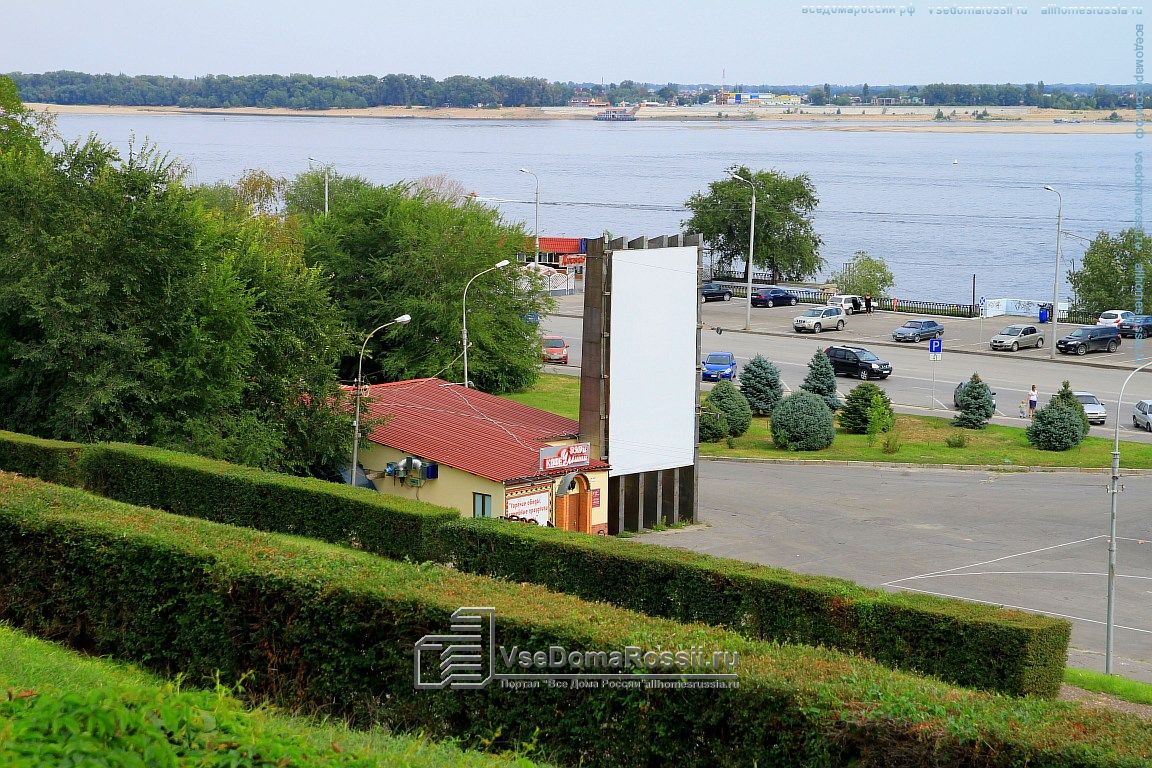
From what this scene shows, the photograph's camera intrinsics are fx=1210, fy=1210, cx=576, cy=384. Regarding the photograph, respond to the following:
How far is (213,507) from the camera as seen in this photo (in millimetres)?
21359

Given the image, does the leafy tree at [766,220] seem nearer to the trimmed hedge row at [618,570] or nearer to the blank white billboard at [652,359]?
the blank white billboard at [652,359]

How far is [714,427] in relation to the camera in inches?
1672

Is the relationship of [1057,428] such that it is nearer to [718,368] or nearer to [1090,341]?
[718,368]

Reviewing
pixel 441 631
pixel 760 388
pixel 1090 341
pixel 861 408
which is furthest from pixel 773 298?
pixel 441 631

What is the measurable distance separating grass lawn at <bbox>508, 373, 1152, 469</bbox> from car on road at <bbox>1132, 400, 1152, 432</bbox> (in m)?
3.06

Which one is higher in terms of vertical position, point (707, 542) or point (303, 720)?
point (303, 720)

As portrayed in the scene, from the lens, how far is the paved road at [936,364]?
4991cm

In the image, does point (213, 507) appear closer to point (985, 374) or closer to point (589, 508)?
point (589, 508)

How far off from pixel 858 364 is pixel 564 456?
29033 mm

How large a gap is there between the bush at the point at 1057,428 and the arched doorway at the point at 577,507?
19.8 metres

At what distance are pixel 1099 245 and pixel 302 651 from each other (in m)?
73.5

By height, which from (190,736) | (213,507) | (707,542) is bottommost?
(707,542)

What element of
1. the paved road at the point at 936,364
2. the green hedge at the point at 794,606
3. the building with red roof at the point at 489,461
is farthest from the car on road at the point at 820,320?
the green hedge at the point at 794,606

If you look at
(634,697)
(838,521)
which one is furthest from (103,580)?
(838,521)
